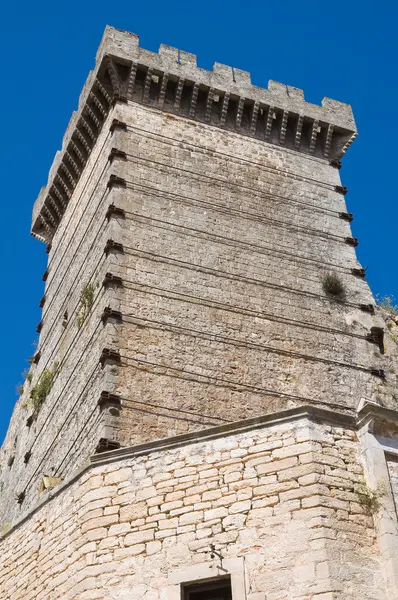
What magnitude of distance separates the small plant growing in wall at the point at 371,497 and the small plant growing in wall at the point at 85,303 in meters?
6.32

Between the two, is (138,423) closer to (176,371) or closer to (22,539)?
(176,371)

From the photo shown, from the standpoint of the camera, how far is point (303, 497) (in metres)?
7.50

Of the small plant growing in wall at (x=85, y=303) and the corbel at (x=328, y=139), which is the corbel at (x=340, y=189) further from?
the small plant growing in wall at (x=85, y=303)

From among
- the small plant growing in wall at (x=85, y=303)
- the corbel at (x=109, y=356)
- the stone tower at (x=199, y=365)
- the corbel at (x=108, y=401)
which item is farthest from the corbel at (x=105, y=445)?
the small plant growing in wall at (x=85, y=303)

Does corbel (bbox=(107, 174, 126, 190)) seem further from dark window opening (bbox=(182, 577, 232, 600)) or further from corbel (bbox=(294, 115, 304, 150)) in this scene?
dark window opening (bbox=(182, 577, 232, 600))

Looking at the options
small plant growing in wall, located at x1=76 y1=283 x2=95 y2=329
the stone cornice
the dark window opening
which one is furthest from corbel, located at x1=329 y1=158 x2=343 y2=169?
the dark window opening

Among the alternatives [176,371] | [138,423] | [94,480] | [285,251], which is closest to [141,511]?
[94,480]

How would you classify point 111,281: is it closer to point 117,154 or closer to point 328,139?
point 117,154

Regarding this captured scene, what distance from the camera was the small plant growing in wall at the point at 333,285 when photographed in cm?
1400

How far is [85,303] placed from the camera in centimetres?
1329

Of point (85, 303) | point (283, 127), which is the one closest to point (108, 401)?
point (85, 303)

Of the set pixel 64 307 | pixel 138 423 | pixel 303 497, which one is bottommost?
pixel 303 497

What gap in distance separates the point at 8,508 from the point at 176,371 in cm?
511

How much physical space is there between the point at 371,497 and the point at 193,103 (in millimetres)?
9721
